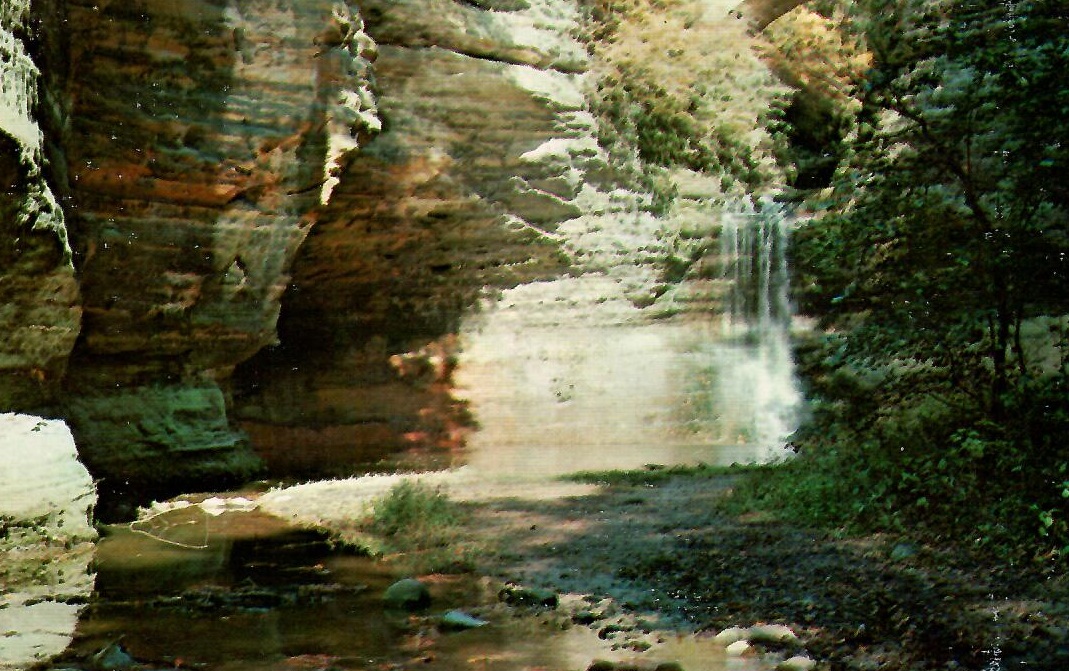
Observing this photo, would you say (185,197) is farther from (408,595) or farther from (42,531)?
(408,595)

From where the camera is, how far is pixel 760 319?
1898 cm

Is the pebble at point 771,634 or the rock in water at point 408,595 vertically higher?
the pebble at point 771,634

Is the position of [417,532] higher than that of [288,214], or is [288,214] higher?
[288,214]

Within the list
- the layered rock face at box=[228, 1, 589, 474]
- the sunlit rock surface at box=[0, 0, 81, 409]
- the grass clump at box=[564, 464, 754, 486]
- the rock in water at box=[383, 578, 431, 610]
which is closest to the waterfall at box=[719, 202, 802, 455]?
the layered rock face at box=[228, 1, 589, 474]

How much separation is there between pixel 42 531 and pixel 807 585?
6.24 meters

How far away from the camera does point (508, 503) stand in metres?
11.4

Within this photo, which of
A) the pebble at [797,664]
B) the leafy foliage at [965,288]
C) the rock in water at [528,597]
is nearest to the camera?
the pebble at [797,664]

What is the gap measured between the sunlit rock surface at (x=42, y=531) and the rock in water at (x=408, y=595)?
195 cm

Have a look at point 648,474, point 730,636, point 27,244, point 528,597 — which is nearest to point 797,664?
point 730,636

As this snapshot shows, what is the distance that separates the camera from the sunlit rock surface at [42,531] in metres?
6.74

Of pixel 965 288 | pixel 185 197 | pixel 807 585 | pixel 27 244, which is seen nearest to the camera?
pixel 807 585

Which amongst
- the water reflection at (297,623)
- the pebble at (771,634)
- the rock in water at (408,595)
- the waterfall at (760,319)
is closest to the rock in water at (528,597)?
the water reflection at (297,623)

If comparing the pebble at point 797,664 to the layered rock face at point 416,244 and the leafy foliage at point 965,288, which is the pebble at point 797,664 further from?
the layered rock face at point 416,244

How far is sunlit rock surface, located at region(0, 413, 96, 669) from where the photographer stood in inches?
265
